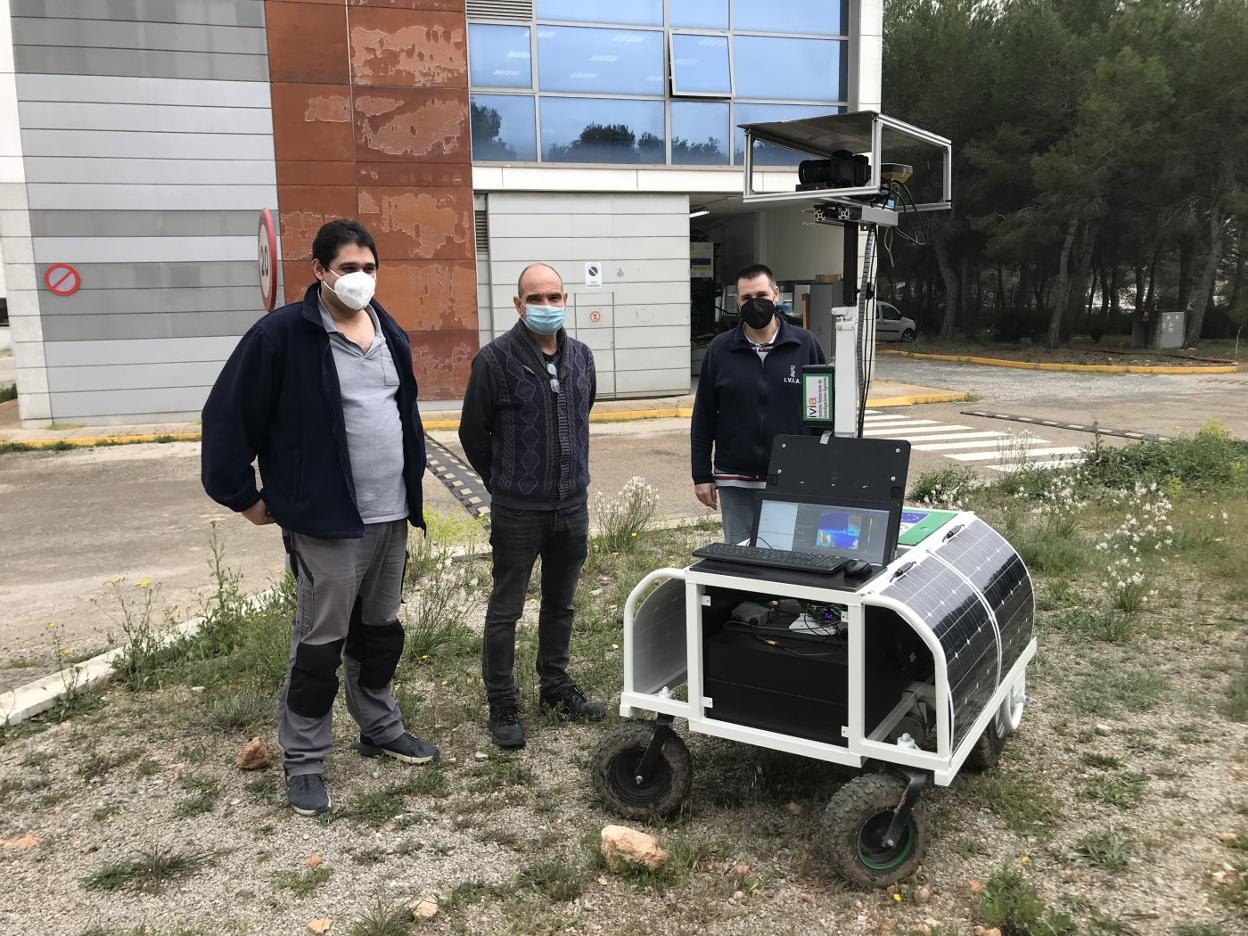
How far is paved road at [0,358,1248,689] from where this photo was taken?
648cm

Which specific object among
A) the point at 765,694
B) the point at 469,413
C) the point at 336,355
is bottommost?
the point at 765,694

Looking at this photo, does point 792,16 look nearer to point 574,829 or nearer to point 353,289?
point 353,289

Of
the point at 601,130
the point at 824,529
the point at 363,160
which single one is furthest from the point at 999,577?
the point at 601,130

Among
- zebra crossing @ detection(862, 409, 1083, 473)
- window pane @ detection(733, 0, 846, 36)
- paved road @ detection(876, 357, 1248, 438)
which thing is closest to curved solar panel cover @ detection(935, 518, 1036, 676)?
zebra crossing @ detection(862, 409, 1083, 473)

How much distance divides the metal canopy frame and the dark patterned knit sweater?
1193 mm

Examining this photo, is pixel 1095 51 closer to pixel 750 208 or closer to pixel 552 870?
pixel 750 208

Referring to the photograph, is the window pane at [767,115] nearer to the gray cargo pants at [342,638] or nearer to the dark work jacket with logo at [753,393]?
the dark work jacket with logo at [753,393]

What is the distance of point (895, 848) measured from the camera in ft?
10.2

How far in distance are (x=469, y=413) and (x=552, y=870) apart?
1.79 m

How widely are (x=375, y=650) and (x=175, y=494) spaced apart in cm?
735

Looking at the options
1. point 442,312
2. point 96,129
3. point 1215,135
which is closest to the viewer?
point 96,129

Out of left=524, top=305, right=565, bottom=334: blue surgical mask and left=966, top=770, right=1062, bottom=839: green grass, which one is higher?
left=524, top=305, right=565, bottom=334: blue surgical mask

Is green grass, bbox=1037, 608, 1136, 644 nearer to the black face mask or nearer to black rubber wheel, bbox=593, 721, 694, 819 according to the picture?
the black face mask

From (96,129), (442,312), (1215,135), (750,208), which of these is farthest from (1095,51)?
(96,129)
